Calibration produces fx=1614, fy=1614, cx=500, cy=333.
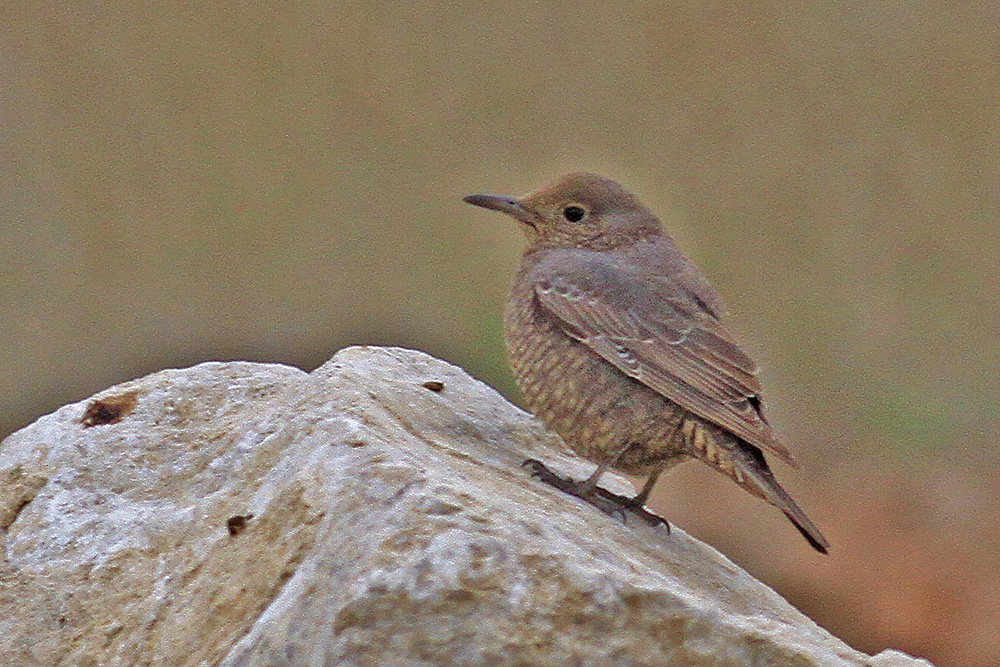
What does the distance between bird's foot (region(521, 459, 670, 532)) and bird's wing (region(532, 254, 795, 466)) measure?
346 mm

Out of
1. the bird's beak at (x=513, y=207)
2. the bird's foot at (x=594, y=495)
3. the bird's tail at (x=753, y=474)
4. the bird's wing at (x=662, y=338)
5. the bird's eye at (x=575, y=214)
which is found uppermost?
the bird's eye at (x=575, y=214)

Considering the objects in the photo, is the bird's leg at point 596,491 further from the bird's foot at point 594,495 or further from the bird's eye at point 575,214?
the bird's eye at point 575,214

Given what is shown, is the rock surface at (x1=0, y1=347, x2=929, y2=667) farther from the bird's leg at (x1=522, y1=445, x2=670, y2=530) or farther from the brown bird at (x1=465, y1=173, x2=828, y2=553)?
the brown bird at (x1=465, y1=173, x2=828, y2=553)

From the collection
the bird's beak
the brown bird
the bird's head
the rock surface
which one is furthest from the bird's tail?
the bird's beak

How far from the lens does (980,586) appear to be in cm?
859

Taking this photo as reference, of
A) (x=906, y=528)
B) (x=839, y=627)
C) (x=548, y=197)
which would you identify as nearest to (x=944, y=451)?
(x=906, y=528)

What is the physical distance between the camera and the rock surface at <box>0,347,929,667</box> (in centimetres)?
342

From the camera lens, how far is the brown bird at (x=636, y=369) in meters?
4.87

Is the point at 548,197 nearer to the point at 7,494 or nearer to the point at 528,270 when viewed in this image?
the point at 528,270

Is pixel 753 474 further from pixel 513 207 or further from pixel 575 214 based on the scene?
pixel 513 207

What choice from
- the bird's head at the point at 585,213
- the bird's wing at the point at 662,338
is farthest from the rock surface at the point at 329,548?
the bird's head at the point at 585,213

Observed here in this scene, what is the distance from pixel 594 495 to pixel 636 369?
44cm

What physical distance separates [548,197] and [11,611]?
2476mm

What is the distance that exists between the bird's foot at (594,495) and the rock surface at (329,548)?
9 centimetres
